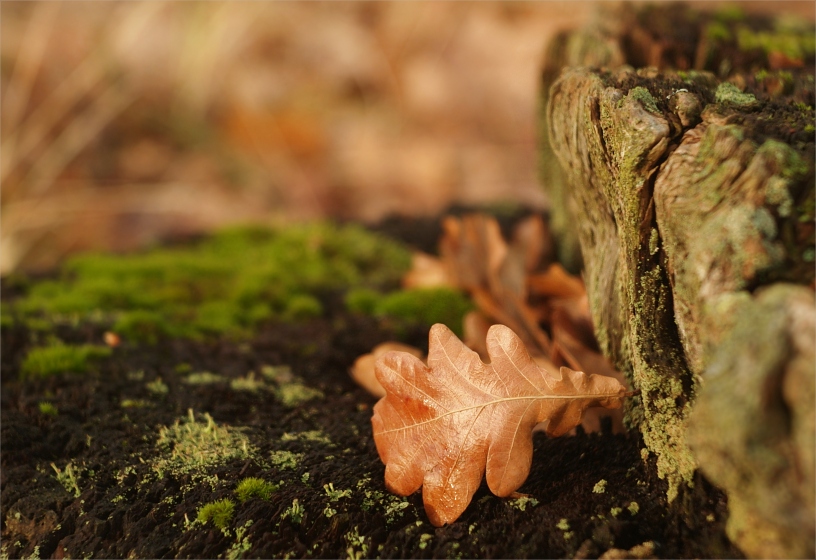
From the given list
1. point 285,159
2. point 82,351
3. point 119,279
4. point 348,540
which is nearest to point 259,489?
point 348,540

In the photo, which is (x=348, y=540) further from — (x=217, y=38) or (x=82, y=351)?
(x=217, y=38)

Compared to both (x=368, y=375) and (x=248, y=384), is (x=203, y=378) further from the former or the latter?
(x=368, y=375)

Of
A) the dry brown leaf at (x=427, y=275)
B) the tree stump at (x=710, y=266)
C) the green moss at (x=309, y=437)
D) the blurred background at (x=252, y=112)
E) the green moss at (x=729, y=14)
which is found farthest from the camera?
the blurred background at (x=252, y=112)

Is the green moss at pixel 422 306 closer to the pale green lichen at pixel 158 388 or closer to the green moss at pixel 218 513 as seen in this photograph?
the pale green lichen at pixel 158 388

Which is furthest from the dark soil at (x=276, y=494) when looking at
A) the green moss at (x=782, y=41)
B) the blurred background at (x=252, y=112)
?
the blurred background at (x=252, y=112)

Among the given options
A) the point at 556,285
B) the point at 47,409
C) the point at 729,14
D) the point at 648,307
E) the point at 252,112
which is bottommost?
the point at 556,285

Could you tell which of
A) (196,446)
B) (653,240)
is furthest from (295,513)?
(653,240)
